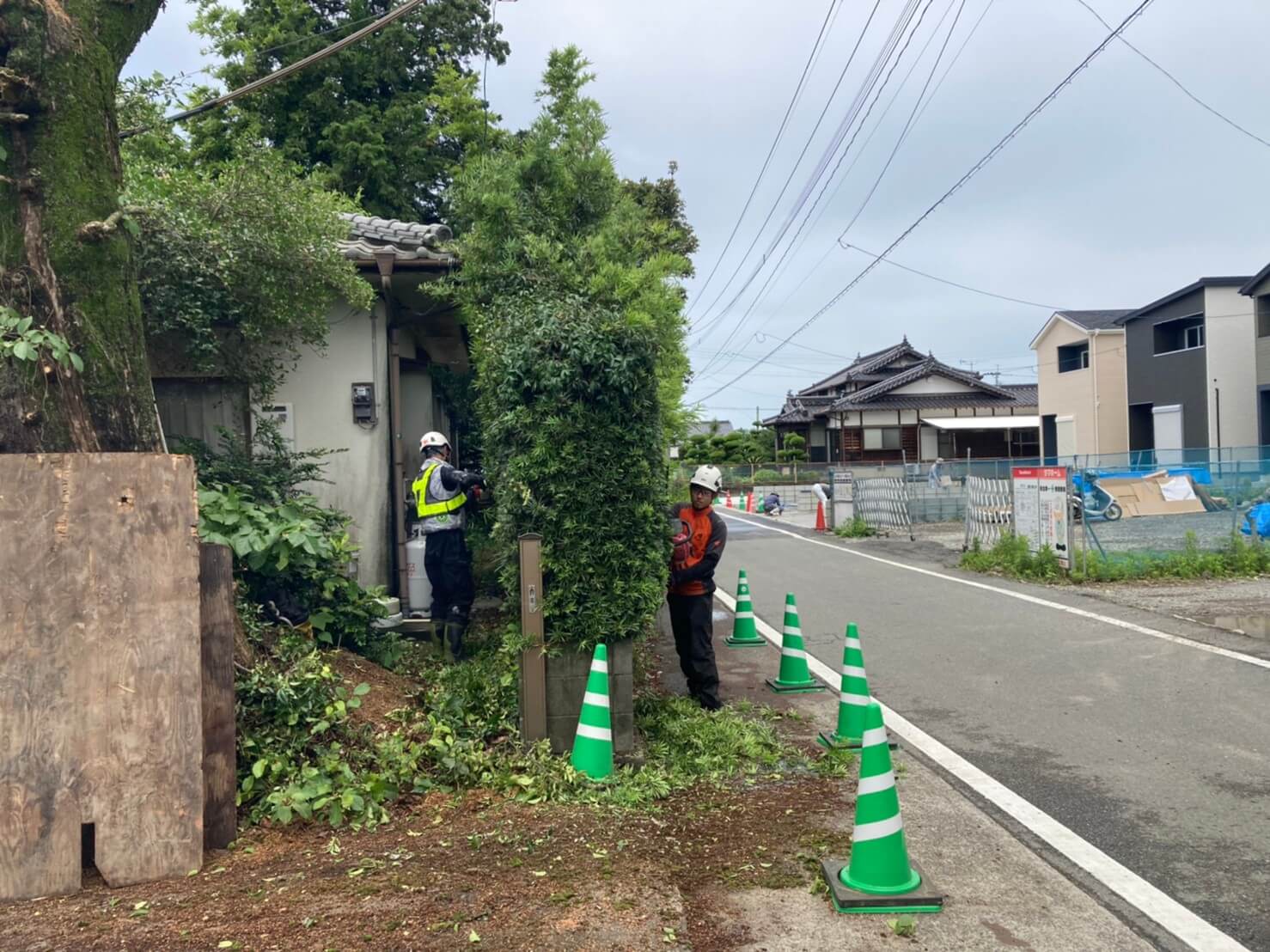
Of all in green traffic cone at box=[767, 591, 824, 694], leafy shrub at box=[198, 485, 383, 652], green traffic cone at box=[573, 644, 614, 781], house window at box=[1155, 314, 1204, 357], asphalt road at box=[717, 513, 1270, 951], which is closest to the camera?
asphalt road at box=[717, 513, 1270, 951]

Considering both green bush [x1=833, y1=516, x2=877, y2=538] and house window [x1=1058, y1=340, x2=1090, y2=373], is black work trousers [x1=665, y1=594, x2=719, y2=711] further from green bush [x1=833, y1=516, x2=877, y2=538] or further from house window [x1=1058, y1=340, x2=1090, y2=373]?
house window [x1=1058, y1=340, x2=1090, y2=373]

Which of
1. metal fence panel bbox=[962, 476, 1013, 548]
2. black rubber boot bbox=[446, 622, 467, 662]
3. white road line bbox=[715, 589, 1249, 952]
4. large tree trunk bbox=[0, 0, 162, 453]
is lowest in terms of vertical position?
white road line bbox=[715, 589, 1249, 952]

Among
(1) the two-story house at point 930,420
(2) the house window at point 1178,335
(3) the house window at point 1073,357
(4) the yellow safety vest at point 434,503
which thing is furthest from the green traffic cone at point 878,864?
(1) the two-story house at point 930,420

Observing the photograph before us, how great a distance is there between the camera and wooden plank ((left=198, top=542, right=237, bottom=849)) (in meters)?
4.18

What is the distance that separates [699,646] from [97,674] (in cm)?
389

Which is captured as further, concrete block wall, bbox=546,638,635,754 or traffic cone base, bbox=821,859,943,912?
concrete block wall, bbox=546,638,635,754

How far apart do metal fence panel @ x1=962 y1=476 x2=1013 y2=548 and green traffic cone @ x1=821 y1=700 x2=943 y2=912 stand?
12.9m

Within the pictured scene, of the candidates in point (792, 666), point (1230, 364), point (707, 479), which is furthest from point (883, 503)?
point (707, 479)

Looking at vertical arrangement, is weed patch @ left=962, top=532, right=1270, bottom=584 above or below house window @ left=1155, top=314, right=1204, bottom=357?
below

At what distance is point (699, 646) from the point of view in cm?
668

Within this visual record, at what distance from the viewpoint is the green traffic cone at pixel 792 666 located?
24.8ft

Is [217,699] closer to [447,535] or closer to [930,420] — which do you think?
[447,535]

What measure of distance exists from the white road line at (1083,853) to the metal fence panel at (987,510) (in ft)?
A: 34.2

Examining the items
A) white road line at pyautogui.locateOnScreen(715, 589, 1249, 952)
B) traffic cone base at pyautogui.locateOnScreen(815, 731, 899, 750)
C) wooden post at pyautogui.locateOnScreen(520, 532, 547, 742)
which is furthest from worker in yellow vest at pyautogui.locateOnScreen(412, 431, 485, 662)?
white road line at pyautogui.locateOnScreen(715, 589, 1249, 952)
